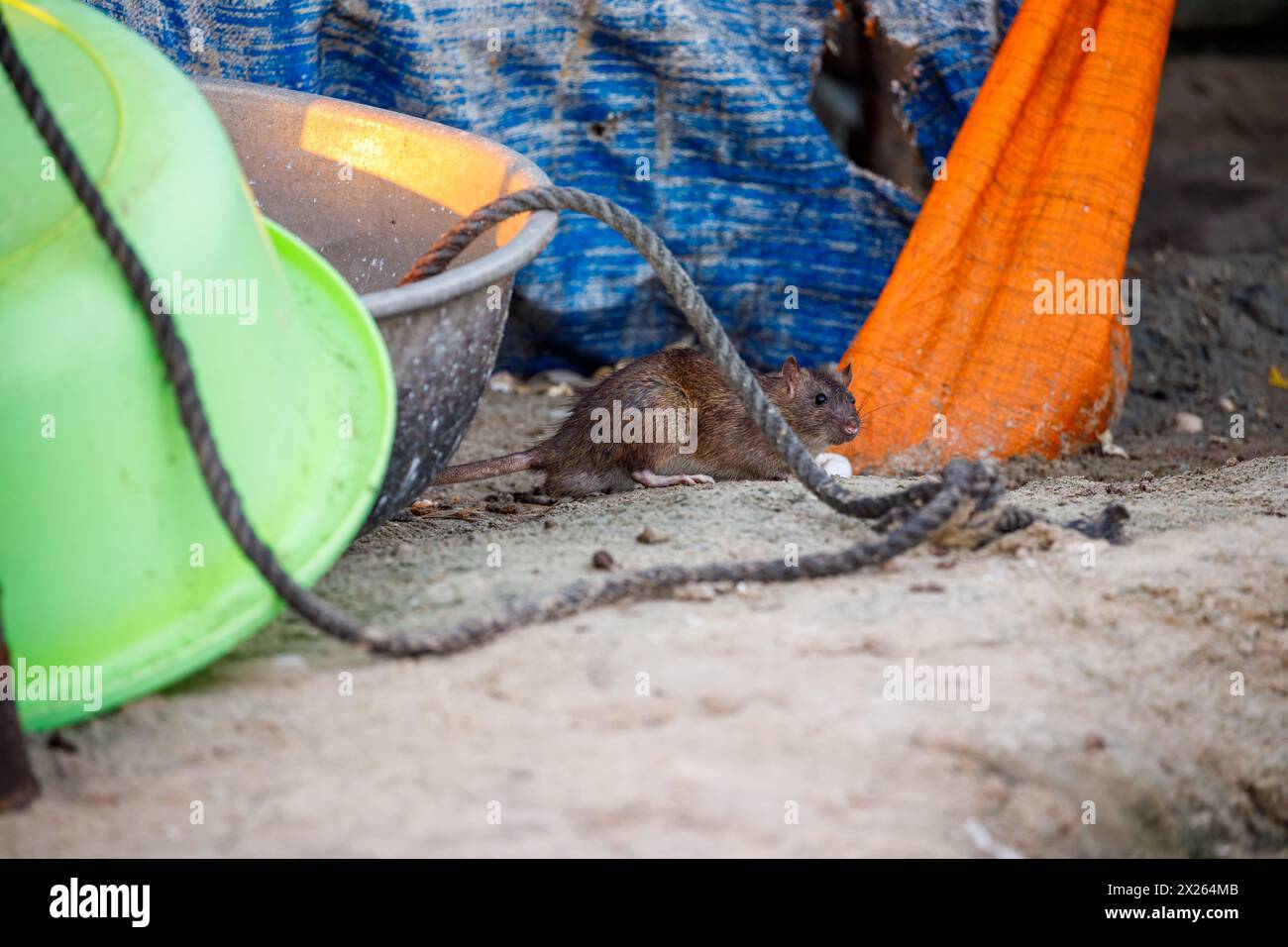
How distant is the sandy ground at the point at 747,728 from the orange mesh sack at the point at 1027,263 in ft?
5.02

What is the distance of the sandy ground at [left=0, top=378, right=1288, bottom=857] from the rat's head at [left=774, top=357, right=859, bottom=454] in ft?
5.39

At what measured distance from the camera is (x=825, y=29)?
5.32 meters

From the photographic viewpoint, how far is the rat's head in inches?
189

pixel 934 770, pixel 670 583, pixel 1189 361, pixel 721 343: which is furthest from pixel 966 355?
pixel 934 770

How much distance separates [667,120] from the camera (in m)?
5.27

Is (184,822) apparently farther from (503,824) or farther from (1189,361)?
(1189,361)

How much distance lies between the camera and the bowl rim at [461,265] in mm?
2883

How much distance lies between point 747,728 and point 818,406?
2.67m

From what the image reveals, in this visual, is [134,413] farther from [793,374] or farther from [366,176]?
[793,374]

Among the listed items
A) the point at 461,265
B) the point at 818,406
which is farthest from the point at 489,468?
the point at 818,406

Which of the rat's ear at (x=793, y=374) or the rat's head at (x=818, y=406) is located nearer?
the rat's head at (x=818, y=406)

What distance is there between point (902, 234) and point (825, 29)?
0.83m

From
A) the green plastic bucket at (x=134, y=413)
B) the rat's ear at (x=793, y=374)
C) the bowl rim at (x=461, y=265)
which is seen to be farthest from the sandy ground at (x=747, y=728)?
the rat's ear at (x=793, y=374)

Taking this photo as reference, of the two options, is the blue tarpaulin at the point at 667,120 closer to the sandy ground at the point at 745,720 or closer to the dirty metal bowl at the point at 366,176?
the dirty metal bowl at the point at 366,176
